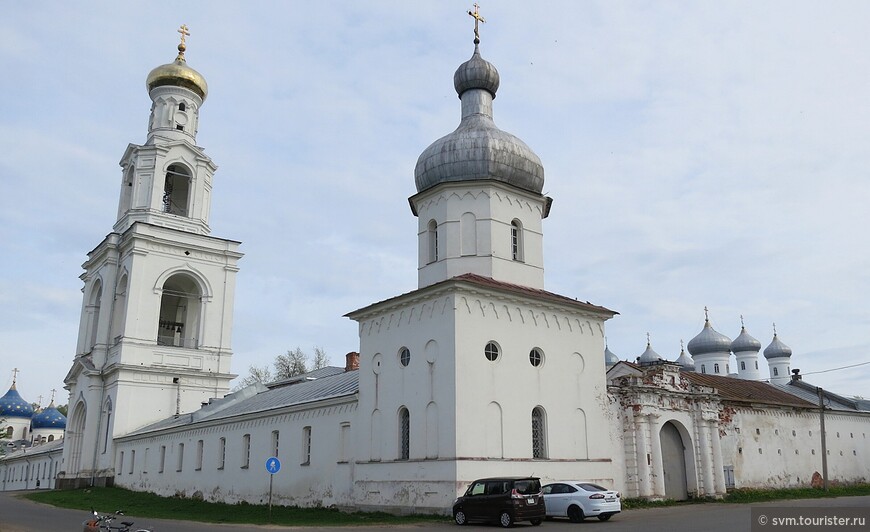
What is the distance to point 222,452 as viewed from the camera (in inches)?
1221

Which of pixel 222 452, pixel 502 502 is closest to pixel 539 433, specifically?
pixel 502 502

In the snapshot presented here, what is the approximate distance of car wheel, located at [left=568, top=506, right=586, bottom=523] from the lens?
18.5 meters

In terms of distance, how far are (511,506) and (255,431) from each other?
1490 centimetres

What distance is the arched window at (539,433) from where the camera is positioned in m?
21.1

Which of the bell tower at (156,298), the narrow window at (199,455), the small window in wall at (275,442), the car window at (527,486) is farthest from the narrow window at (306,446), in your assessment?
the bell tower at (156,298)

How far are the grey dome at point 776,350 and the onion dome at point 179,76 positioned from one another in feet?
181

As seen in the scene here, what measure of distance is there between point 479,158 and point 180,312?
101ft

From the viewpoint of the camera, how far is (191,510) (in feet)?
86.5

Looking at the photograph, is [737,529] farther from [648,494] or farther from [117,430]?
[117,430]

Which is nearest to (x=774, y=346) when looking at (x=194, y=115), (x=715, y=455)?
(x=715, y=455)

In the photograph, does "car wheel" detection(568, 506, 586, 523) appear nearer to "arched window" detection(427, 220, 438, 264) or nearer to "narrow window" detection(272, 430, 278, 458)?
"arched window" detection(427, 220, 438, 264)

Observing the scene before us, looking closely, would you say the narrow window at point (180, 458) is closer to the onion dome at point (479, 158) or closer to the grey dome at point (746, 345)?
the onion dome at point (479, 158)

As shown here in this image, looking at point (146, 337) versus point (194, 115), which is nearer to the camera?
point (146, 337)

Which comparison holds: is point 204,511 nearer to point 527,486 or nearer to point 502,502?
point 502,502
